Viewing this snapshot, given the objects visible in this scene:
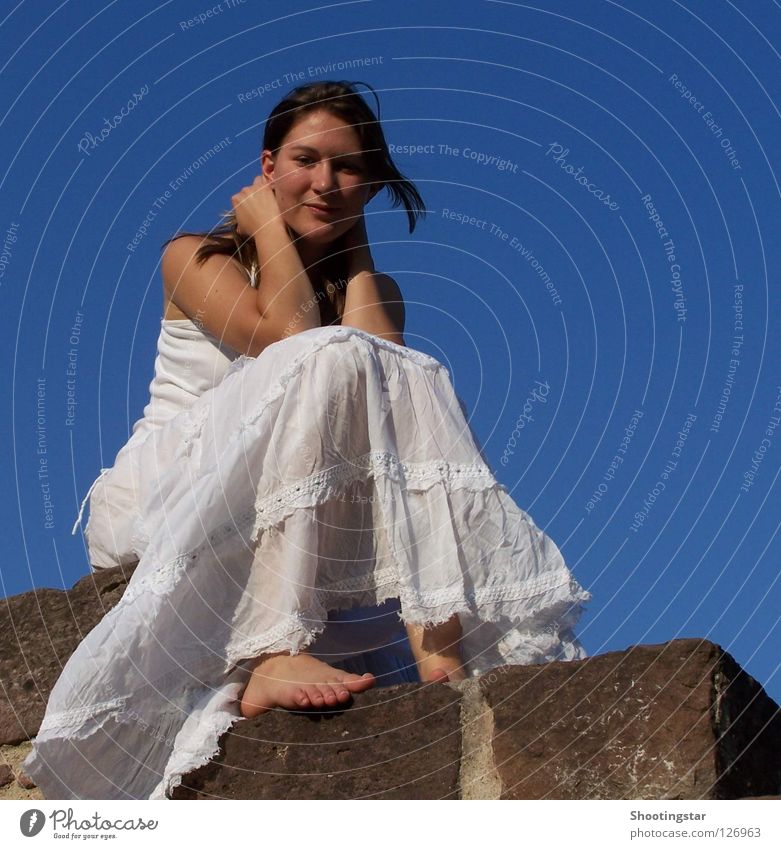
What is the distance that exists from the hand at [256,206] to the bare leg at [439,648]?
1.28m

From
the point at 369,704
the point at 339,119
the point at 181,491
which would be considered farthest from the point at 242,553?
the point at 339,119

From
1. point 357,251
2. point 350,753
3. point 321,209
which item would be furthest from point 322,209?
point 350,753

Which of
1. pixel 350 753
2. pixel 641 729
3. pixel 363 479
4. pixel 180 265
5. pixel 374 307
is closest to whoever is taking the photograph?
pixel 641 729

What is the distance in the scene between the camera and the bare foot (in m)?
2.77

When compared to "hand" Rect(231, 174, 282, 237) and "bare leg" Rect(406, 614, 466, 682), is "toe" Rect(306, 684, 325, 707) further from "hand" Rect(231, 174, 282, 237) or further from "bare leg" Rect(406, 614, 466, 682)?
"hand" Rect(231, 174, 282, 237)

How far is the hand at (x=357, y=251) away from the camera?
12.7ft

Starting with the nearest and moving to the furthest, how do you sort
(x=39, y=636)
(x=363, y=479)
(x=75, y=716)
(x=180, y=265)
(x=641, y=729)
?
(x=641, y=729)
(x=75, y=716)
(x=363, y=479)
(x=39, y=636)
(x=180, y=265)

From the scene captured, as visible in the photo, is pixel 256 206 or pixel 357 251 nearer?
pixel 256 206

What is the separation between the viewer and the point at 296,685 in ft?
9.19

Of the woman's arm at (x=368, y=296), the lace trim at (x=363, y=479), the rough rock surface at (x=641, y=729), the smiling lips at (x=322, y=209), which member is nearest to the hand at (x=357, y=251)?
the woman's arm at (x=368, y=296)

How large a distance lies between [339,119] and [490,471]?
1.16 metres

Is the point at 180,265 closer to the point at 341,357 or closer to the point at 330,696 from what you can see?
the point at 341,357

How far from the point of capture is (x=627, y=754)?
249 cm

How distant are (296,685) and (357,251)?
148cm
